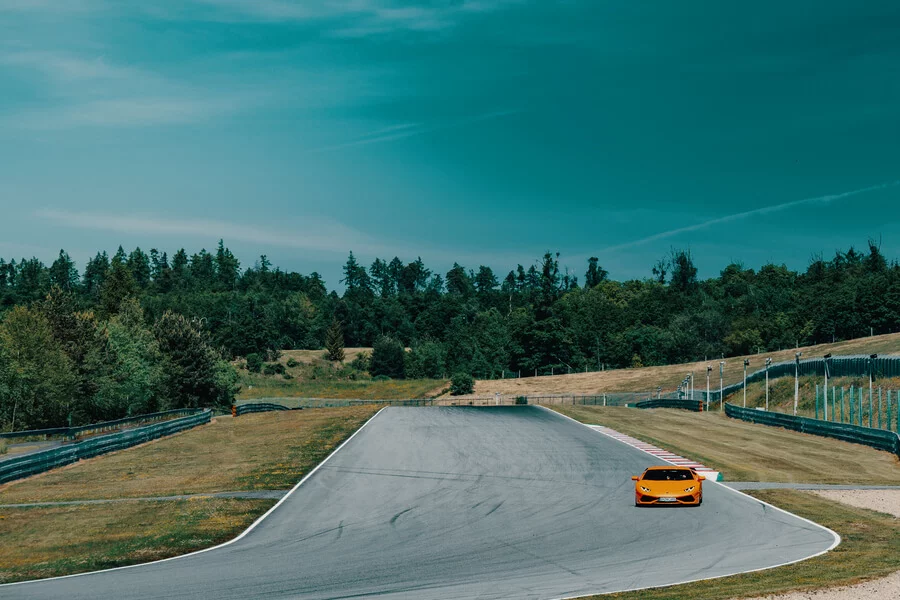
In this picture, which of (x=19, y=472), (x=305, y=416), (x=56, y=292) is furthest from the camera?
(x=56, y=292)

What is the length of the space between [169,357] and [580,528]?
95.6 metres

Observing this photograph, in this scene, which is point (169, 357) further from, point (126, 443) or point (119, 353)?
point (126, 443)

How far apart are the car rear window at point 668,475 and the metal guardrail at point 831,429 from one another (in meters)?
22.7

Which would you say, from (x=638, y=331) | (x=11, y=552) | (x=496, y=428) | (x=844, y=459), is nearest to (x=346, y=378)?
(x=638, y=331)

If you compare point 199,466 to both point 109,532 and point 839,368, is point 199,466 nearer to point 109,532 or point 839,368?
point 109,532

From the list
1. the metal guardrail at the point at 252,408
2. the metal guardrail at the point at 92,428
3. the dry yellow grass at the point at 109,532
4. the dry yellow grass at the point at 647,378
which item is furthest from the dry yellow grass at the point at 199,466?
the dry yellow grass at the point at 647,378

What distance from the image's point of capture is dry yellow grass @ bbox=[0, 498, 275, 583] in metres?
19.2

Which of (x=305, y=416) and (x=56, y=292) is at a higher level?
(x=56, y=292)

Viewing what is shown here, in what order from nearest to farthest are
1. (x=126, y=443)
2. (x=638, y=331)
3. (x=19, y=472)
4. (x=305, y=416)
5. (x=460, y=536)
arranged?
(x=460, y=536) → (x=19, y=472) → (x=126, y=443) → (x=305, y=416) → (x=638, y=331)

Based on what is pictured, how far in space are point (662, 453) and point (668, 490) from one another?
16.1 meters

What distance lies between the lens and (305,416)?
220 feet

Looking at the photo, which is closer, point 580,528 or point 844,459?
point 580,528

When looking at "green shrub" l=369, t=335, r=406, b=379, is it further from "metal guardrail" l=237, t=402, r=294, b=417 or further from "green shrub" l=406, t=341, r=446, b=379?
"metal guardrail" l=237, t=402, r=294, b=417

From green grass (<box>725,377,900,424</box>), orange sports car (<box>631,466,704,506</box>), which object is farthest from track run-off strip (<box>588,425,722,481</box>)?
green grass (<box>725,377,900,424</box>)
